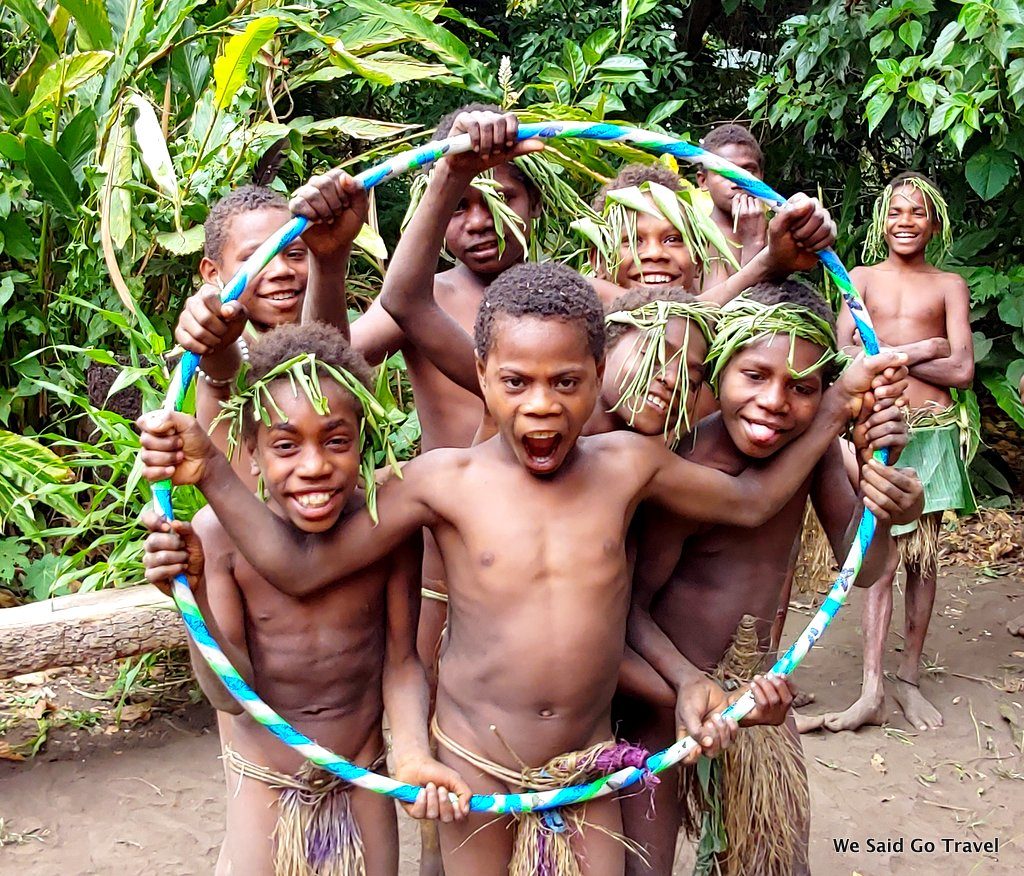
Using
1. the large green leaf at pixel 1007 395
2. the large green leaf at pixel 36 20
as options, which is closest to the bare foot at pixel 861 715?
the large green leaf at pixel 1007 395

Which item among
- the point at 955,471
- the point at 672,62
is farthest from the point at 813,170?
the point at 955,471

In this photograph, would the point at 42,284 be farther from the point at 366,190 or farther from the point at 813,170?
the point at 813,170

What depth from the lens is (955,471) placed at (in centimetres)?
431

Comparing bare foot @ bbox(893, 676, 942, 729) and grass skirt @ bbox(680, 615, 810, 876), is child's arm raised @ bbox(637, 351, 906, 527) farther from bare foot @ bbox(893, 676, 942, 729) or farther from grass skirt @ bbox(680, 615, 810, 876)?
bare foot @ bbox(893, 676, 942, 729)

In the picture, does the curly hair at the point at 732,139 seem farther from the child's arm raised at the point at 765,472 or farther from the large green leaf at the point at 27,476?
the large green leaf at the point at 27,476

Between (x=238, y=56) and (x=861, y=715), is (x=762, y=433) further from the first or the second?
(x=238, y=56)

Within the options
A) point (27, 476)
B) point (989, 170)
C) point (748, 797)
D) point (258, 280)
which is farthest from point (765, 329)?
point (989, 170)

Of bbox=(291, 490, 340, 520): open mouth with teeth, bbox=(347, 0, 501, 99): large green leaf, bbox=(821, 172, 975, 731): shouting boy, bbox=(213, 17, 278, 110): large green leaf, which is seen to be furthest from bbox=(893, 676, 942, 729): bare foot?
bbox=(213, 17, 278, 110): large green leaf

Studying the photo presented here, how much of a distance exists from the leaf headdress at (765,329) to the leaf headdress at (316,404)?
735 millimetres

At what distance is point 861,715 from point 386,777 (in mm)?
2530

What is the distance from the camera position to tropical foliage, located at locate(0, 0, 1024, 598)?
4105 mm

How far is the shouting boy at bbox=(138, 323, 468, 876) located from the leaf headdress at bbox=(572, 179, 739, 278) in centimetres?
101

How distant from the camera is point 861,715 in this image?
3.99 meters

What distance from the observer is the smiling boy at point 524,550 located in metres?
1.95
